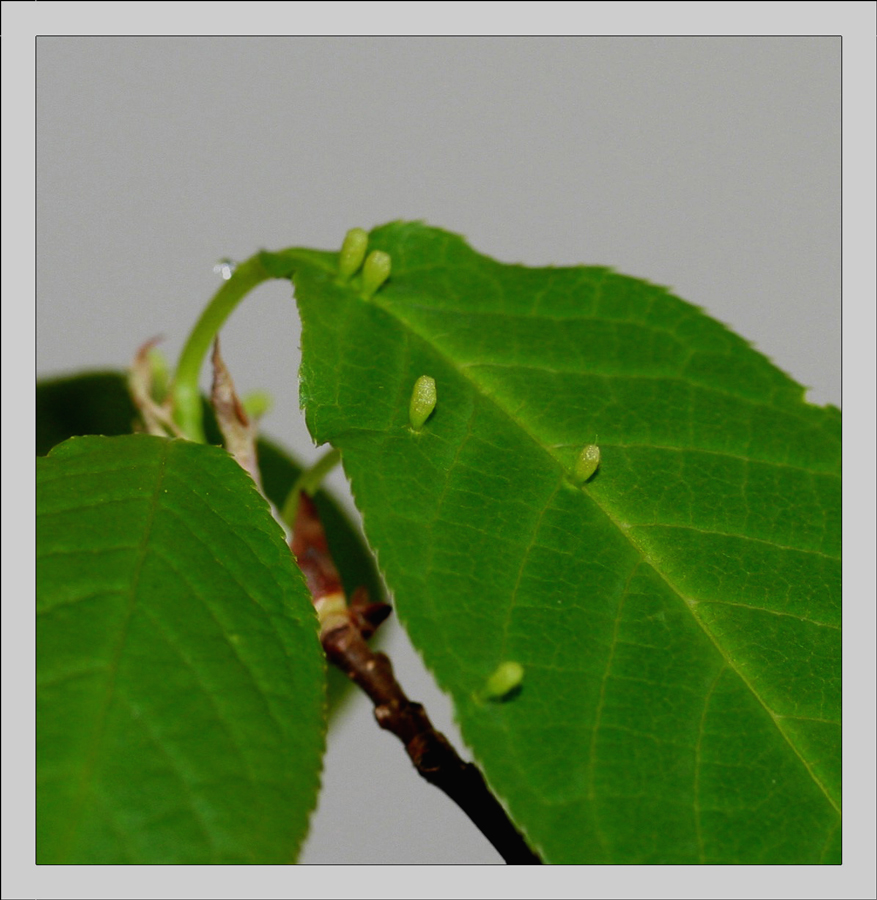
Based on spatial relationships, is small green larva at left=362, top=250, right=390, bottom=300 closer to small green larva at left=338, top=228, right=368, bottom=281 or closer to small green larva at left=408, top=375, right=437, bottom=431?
small green larva at left=338, top=228, right=368, bottom=281

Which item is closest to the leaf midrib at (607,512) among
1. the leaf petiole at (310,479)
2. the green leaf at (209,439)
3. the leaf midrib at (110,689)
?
the leaf petiole at (310,479)

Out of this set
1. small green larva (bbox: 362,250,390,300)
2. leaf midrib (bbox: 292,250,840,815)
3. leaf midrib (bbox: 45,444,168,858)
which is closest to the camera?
leaf midrib (bbox: 45,444,168,858)

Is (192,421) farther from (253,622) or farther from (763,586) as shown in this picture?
(763,586)

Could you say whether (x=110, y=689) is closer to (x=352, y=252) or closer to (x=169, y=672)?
(x=169, y=672)

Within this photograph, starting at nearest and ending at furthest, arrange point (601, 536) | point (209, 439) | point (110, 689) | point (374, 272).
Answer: point (110, 689) < point (601, 536) < point (374, 272) < point (209, 439)

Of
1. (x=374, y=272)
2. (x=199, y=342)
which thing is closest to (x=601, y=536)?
(x=374, y=272)

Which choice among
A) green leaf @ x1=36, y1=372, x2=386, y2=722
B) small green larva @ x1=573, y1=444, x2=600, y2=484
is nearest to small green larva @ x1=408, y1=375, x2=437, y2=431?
small green larva @ x1=573, y1=444, x2=600, y2=484

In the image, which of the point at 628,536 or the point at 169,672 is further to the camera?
the point at 628,536
